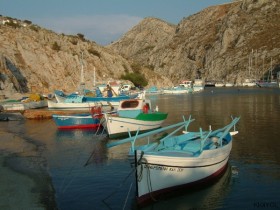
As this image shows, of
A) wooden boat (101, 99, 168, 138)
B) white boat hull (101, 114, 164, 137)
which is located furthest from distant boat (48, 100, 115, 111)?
white boat hull (101, 114, 164, 137)

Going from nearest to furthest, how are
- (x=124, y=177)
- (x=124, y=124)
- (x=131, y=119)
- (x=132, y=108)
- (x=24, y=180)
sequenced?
(x=24, y=180) < (x=124, y=177) < (x=124, y=124) < (x=131, y=119) < (x=132, y=108)

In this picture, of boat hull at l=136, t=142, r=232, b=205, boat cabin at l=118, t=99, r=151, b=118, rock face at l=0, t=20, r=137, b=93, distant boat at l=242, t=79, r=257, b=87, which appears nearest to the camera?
boat hull at l=136, t=142, r=232, b=205

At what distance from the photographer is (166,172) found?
14.7m

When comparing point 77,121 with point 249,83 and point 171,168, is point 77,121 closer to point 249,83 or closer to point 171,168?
point 171,168

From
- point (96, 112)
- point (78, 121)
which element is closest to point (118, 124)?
point (96, 112)

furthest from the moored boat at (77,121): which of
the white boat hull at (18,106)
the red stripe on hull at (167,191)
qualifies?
the red stripe on hull at (167,191)

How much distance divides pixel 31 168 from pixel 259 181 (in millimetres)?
11518

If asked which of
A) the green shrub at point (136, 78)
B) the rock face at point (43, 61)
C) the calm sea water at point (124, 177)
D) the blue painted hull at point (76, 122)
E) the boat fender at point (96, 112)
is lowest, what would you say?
the calm sea water at point (124, 177)

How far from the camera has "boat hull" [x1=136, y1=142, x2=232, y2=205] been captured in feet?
47.2

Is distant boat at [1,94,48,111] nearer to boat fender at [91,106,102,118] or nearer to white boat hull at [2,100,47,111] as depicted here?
white boat hull at [2,100,47,111]

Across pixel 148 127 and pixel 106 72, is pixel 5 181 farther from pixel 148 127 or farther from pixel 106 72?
pixel 106 72

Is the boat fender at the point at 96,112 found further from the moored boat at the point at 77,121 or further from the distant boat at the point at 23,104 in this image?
the distant boat at the point at 23,104

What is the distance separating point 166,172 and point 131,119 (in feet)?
55.2

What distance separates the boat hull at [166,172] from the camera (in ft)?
47.2
